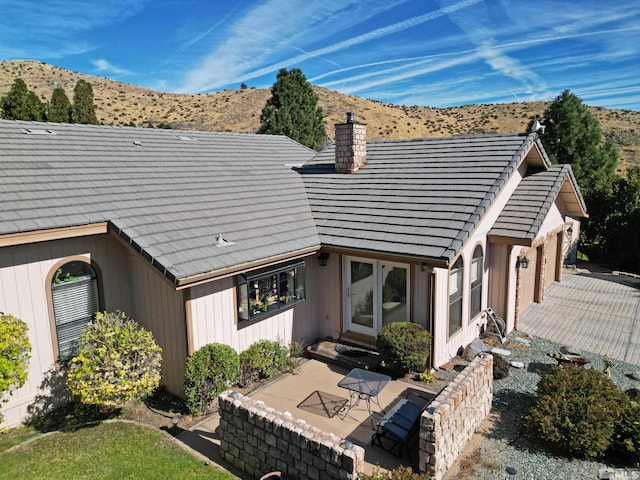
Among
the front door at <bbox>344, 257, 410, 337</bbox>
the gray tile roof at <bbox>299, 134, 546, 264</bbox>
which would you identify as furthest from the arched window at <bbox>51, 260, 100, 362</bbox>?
the front door at <bbox>344, 257, 410, 337</bbox>

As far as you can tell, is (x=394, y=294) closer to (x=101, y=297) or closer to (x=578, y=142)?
(x=101, y=297)

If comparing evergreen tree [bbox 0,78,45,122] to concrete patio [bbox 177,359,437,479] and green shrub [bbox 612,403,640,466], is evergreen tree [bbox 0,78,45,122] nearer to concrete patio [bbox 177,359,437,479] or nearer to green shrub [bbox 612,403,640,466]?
concrete patio [bbox 177,359,437,479]

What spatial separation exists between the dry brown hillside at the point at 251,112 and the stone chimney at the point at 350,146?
4788 centimetres

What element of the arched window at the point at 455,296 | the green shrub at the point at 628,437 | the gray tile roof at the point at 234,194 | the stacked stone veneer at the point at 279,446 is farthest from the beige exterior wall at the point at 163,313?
the green shrub at the point at 628,437

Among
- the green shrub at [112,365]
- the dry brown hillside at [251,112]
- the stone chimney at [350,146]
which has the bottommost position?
the green shrub at [112,365]

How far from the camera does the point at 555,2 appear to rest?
52.1 ft

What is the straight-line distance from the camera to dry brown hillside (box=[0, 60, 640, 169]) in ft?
203

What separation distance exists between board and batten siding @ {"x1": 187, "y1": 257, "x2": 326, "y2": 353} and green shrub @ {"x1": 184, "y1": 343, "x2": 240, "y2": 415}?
0.30m

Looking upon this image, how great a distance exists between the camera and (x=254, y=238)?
9.66 meters

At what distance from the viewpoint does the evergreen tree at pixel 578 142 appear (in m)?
27.3

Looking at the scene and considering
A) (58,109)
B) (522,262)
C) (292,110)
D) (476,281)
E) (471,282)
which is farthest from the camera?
(58,109)

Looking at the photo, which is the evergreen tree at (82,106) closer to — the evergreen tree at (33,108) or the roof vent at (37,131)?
the evergreen tree at (33,108)

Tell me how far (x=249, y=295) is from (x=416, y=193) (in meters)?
5.31

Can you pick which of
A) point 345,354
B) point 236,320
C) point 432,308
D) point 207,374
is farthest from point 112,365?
point 432,308
